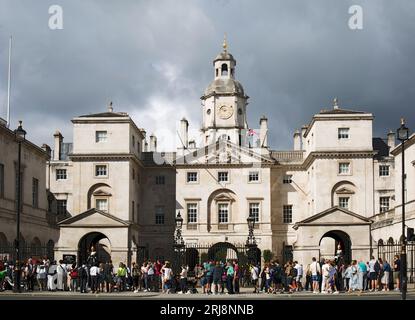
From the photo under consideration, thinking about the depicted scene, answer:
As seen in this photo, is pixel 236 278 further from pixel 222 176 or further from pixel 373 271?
pixel 222 176

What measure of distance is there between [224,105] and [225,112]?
930 millimetres

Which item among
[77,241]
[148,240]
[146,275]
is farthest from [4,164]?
[148,240]

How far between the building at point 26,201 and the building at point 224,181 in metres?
8.58

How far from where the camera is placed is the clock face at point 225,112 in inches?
3600

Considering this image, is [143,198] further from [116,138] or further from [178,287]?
[178,287]

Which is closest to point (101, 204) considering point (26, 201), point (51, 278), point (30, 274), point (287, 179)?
point (26, 201)

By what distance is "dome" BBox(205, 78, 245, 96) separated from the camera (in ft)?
300

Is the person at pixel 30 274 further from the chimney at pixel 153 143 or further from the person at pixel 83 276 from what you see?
the chimney at pixel 153 143

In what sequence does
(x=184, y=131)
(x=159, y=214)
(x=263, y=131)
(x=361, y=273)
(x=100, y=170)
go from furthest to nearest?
(x=184, y=131)
(x=263, y=131)
(x=159, y=214)
(x=100, y=170)
(x=361, y=273)

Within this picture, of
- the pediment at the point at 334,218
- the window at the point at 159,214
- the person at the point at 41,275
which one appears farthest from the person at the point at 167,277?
the window at the point at 159,214

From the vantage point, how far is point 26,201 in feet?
163

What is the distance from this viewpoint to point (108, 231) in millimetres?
44406
